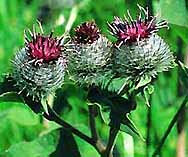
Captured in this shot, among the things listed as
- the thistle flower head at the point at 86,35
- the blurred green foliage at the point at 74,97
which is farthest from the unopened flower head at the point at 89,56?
the blurred green foliage at the point at 74,97

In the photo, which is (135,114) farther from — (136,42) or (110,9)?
(136,42)

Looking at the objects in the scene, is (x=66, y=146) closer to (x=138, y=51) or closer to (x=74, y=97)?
(x=138, y=51)

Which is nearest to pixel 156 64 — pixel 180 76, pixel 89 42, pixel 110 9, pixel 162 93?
pixel 89 42

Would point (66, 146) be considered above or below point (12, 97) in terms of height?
below

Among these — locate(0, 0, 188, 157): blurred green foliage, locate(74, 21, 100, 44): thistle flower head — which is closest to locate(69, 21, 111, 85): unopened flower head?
locate(74, 21, 100, 44): thistle flower head

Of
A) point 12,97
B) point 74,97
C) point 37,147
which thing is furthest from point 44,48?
point 74,97

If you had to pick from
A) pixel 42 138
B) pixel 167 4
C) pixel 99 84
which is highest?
pixel 167 4

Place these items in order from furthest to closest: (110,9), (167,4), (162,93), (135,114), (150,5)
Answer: (110,9) → (162,93) → (135,114) → (150,5) → (167,4)
